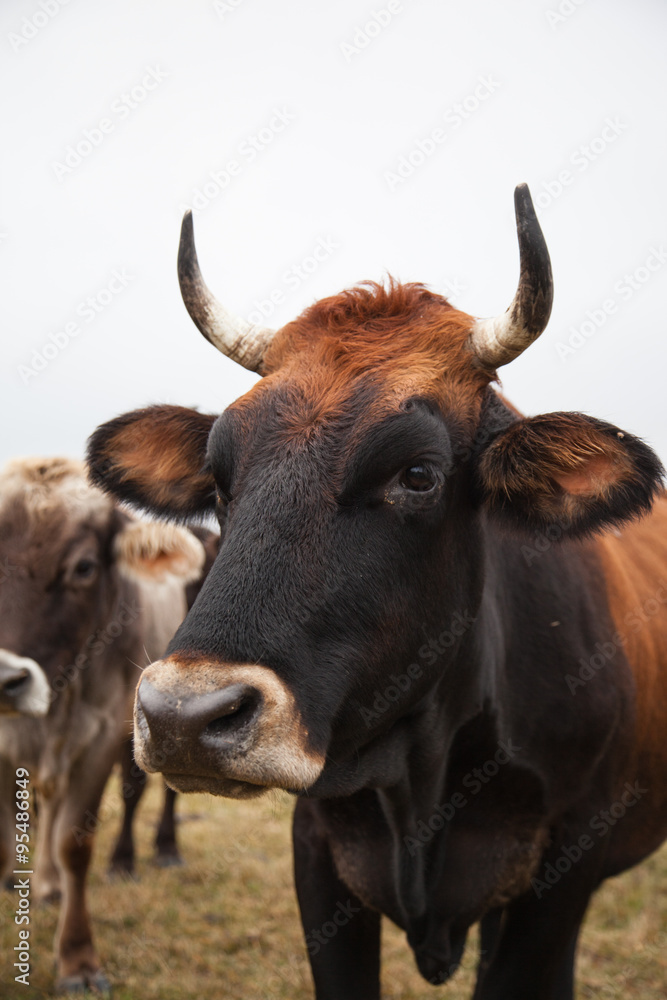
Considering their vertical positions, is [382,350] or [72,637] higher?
[382,350]

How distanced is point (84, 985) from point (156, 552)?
2.45 metres

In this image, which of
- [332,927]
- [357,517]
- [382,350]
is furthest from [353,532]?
[332,927]

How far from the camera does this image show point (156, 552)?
203 inches

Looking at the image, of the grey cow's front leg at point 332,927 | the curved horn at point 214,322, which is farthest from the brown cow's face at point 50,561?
the curved horn at point 214,322

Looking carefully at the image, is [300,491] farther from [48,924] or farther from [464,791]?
[48,924]

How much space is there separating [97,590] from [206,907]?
2546 mm

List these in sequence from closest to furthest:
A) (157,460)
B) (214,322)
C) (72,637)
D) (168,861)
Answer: (214,322), (157,460), (72,637), (168,861)

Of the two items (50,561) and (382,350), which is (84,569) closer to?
(50,561)

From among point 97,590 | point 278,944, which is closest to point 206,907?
point 278,944

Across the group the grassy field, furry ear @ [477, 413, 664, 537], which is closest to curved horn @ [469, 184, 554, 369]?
furry ear @ [477, 413, 664, 537]

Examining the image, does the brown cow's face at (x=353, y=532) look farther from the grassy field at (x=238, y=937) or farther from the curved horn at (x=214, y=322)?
the grassy field at (x=238, y=937)

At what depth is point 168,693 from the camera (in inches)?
77.4

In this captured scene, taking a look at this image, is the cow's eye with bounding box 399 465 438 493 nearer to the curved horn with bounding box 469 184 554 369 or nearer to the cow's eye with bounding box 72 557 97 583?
the curved horn with bounding box 469 184 554 369

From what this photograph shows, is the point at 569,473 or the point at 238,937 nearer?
the point at 569,473
